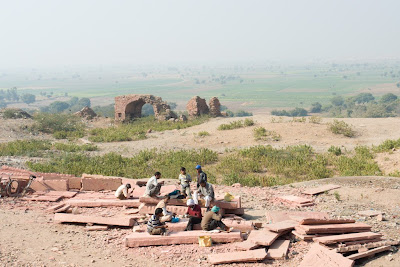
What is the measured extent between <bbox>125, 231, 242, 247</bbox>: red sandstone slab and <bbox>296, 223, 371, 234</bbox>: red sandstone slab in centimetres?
113

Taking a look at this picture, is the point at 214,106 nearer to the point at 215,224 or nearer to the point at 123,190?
the point at 123,190

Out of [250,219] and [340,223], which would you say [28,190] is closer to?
[250,219]

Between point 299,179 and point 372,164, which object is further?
point 372,164

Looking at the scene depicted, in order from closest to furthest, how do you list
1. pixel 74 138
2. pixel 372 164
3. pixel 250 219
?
pixel 250 219 → pixel 372 164 → pixel 74 138

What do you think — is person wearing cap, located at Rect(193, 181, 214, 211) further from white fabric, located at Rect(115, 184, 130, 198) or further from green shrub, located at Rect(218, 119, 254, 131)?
green shrub, located at Rect(218, 119, 254, 131)

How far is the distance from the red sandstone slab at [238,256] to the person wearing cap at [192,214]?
1.05m

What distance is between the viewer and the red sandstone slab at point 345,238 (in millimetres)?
6449

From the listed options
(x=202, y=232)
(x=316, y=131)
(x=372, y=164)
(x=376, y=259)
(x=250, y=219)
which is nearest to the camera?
(x=376, y=259)

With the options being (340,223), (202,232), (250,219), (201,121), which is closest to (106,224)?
(202,232)

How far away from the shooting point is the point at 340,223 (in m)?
7.07

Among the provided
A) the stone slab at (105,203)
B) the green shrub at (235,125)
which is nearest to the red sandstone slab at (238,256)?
the stone slab at (105,203)

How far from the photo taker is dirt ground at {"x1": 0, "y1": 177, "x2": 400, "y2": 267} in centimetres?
630

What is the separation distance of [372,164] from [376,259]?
7.96 m

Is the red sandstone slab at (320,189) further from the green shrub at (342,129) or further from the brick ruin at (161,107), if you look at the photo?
the brick ruin at (161,107)
